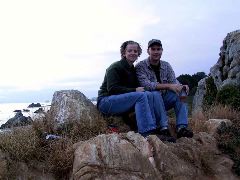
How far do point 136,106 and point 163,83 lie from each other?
113 centimetres

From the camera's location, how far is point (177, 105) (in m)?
8.94

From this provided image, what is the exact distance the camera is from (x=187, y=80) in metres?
33.2

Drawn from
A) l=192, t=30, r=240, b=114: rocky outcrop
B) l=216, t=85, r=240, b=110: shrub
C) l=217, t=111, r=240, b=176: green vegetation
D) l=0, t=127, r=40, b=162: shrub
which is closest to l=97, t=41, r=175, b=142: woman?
l=217, t=111, r=240, b=176: green vegetation

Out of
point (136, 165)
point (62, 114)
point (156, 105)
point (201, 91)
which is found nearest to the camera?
point (136, 165)

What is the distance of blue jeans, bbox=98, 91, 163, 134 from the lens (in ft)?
27.4

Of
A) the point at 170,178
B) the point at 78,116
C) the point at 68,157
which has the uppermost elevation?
the point at 78,116

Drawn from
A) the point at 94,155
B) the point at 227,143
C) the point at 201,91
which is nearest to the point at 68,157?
the point at 94,155

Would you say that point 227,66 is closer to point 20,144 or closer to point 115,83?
point 115,83

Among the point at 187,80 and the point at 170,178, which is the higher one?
the point at 187,80

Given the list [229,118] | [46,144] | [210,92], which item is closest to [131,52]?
[46,144]

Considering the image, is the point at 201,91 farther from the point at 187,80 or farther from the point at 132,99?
the point at 187,80

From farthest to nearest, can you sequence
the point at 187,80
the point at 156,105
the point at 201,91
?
the point at 187,80
the point at 201,91
the point at 156,105

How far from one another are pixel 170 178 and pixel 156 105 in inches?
59.2

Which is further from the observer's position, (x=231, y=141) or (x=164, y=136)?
(x=231, y=141)
